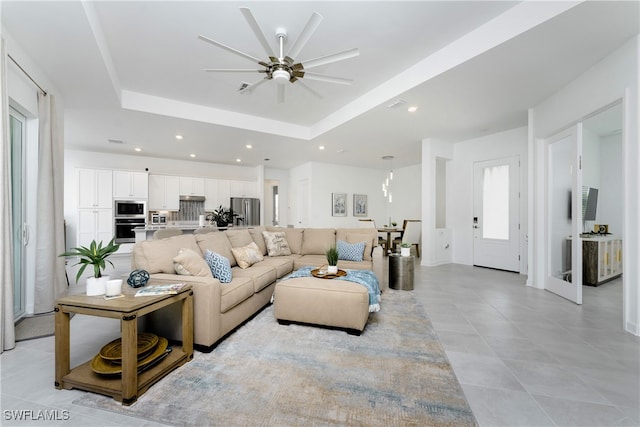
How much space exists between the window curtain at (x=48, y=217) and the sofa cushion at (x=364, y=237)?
3.79 meters

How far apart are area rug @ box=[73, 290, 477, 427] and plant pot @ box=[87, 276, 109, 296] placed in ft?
2.00

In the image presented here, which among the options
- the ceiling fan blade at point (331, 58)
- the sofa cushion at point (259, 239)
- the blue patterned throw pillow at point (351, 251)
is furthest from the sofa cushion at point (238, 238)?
the ceiling fan blade at point (331, 58)

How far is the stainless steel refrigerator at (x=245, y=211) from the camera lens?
802 centimetres

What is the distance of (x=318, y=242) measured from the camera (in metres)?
4.54

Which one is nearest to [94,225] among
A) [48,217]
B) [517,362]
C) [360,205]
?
[48,217]

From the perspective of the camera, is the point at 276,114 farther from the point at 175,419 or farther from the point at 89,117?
the point at 175,419

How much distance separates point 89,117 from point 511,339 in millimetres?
6816

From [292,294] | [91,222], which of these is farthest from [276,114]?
[91,222]

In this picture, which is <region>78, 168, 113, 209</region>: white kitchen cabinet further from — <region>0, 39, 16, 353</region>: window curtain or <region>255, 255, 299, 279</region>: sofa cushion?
<region>255, 255, 299, 279</region>: sofa cushion

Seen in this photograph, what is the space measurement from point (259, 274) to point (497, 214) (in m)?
5.14

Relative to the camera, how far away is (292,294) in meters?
2.61

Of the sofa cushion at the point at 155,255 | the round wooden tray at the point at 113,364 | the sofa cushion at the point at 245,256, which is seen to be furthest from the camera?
the sofa cushion at the point at 245,256

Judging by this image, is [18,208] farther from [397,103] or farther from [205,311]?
[397,103]

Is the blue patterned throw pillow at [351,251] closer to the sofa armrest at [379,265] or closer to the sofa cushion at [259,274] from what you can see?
the sofa armrest at [379,265]
